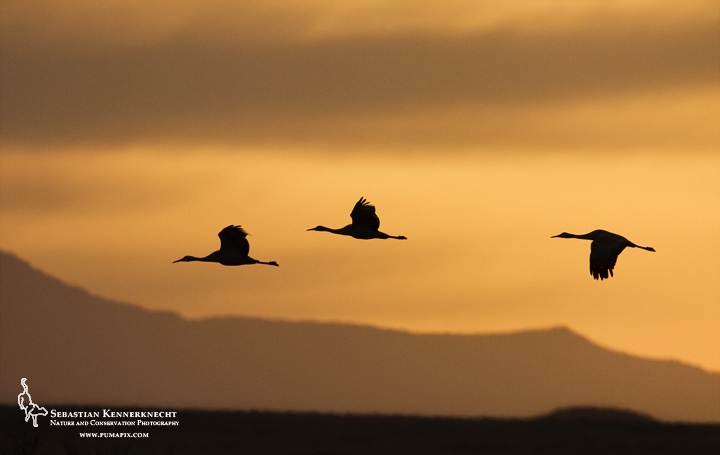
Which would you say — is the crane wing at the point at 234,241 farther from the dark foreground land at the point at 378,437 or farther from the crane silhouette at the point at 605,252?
the dark foreground land at the point at 378,437

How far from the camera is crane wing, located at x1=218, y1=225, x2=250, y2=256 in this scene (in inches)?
1623

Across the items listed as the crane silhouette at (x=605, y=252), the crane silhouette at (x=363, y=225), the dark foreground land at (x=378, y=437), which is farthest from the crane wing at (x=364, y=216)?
the dark foreground land at (x=378, y=437)

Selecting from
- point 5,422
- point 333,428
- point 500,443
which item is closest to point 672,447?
point 500,443

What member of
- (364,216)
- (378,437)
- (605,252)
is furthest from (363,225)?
(378,437)

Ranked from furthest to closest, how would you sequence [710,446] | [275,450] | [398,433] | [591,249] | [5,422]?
[398,433]
[5,422]
[710,446]
[275,450]
[591,249]

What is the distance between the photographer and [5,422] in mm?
95750

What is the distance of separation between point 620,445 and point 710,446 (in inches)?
232

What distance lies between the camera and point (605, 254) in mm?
37844

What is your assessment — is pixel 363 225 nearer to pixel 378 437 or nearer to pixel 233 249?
pixel 233 249

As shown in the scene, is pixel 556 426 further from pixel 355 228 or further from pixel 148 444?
pixel 355 228

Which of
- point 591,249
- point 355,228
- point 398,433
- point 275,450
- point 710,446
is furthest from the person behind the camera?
point 398,433

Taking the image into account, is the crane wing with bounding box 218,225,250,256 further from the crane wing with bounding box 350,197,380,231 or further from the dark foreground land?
the dark foreground land

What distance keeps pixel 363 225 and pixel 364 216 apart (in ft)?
2.06

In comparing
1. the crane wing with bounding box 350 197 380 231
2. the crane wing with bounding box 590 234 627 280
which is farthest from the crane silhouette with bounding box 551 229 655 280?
the crane wing with bounding box 350 197 380 231
